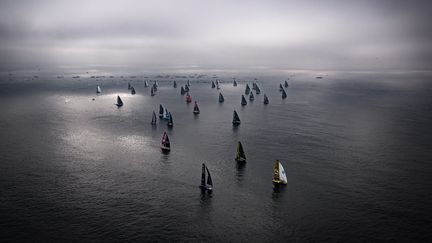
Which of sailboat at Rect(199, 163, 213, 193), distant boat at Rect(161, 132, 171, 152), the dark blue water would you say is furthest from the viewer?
distant boat at Rect(161, 132, 171, 152)

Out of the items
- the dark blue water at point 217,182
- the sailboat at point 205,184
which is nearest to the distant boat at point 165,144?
the dark blue water at point 217,182

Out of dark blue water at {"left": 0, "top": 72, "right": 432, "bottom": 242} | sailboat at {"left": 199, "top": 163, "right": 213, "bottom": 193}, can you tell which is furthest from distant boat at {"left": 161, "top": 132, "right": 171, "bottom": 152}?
sailboat at {"left": 199, "top": 163, "right": 213, "bottom": 193}

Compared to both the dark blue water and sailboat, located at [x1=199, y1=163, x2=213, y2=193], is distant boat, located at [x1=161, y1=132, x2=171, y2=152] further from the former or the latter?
sailboat, located at [x1=199, y1=163, x2=213, y2=193]

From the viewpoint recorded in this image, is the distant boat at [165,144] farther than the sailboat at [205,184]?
Yes

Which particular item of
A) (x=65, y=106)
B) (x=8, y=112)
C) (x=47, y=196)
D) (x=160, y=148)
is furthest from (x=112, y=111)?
(x=47, y=196)

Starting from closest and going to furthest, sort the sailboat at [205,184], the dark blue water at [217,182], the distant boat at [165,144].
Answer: the dark blue water at [217,182]
the sailboat at [205,184]
the distant boat at [165,144]

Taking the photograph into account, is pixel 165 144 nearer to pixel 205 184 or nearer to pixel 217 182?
pixel 217 182

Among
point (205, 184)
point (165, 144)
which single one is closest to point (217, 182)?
point (205, 184)

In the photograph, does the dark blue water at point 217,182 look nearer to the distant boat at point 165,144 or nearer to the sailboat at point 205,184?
the sailboat at point 205,184

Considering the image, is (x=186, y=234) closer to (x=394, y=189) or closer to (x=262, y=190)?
(x=262, y=190)
